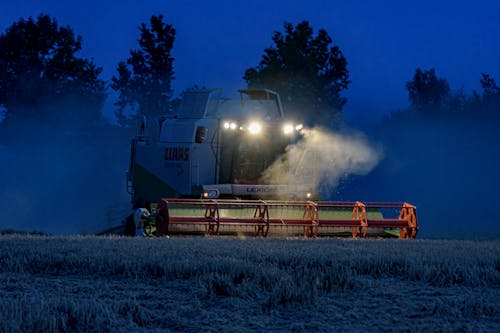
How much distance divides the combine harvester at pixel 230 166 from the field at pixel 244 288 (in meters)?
4.87

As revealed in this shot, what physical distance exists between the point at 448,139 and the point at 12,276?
2311 inches

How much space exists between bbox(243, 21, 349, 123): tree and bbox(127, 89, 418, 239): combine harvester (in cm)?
2221

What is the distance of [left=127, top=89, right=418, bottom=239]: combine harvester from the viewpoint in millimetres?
15328

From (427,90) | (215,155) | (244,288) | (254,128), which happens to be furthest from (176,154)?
(427,90)

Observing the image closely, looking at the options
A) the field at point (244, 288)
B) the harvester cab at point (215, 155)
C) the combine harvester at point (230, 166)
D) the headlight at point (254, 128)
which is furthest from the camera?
the headlight at point (254, 128)

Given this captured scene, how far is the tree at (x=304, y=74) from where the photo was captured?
40906 mm

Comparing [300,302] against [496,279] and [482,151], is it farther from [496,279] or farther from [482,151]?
[482,151]

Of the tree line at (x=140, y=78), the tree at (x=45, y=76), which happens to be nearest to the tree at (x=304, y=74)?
the tree line at (x=140, y=78)

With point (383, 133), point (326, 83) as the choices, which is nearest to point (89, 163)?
point (326, 83)

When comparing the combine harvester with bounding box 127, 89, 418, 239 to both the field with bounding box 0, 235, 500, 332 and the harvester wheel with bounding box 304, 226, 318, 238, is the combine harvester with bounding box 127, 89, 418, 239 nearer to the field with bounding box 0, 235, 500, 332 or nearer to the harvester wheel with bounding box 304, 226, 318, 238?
the harvester wheel with bounding box 304, 226, 318, 238

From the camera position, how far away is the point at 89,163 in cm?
5353

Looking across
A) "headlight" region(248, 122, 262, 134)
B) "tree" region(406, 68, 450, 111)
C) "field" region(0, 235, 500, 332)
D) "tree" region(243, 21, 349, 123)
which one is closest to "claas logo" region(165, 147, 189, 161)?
"headlight" region(248, 122, 262, 134)

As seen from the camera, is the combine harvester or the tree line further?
the tree line

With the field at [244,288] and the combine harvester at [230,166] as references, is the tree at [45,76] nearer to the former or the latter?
the combine harvester at [230,166]
